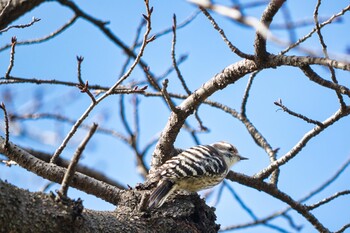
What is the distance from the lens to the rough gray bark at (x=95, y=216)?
2.79 m

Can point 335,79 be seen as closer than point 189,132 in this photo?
Yes

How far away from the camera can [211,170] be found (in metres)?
5.72

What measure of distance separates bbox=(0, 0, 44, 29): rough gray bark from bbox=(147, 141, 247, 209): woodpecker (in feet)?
5.17

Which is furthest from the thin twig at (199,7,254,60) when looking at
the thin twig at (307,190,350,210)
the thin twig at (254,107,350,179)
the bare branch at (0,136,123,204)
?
the thin twig at (307,190,350,210)

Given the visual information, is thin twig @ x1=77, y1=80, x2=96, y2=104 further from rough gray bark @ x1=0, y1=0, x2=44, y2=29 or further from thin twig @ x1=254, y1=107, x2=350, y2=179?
thin twig @ x1=254, y1=107, x2=350, y2=179

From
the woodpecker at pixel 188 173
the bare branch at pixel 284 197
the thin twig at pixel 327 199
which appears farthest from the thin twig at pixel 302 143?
the woodpecker at pixel 188 173

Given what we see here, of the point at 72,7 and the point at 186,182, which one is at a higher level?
the point at 72,7

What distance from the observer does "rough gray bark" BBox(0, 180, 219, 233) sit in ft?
9.16

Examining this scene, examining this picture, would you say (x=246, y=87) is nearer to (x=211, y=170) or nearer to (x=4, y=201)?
(x=211, y=170)

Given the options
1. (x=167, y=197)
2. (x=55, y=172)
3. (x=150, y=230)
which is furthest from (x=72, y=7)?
(x=150, y=230)

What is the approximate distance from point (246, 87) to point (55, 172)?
213 cm

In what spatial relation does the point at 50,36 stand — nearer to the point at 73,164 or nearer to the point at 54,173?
the point at 54,173

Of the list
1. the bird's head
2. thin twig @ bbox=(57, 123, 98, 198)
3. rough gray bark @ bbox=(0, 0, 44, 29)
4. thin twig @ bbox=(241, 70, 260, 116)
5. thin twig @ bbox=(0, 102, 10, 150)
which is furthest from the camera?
the bird's head

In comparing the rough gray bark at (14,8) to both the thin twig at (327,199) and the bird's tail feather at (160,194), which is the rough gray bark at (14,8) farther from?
the thin twig at (327,199)
